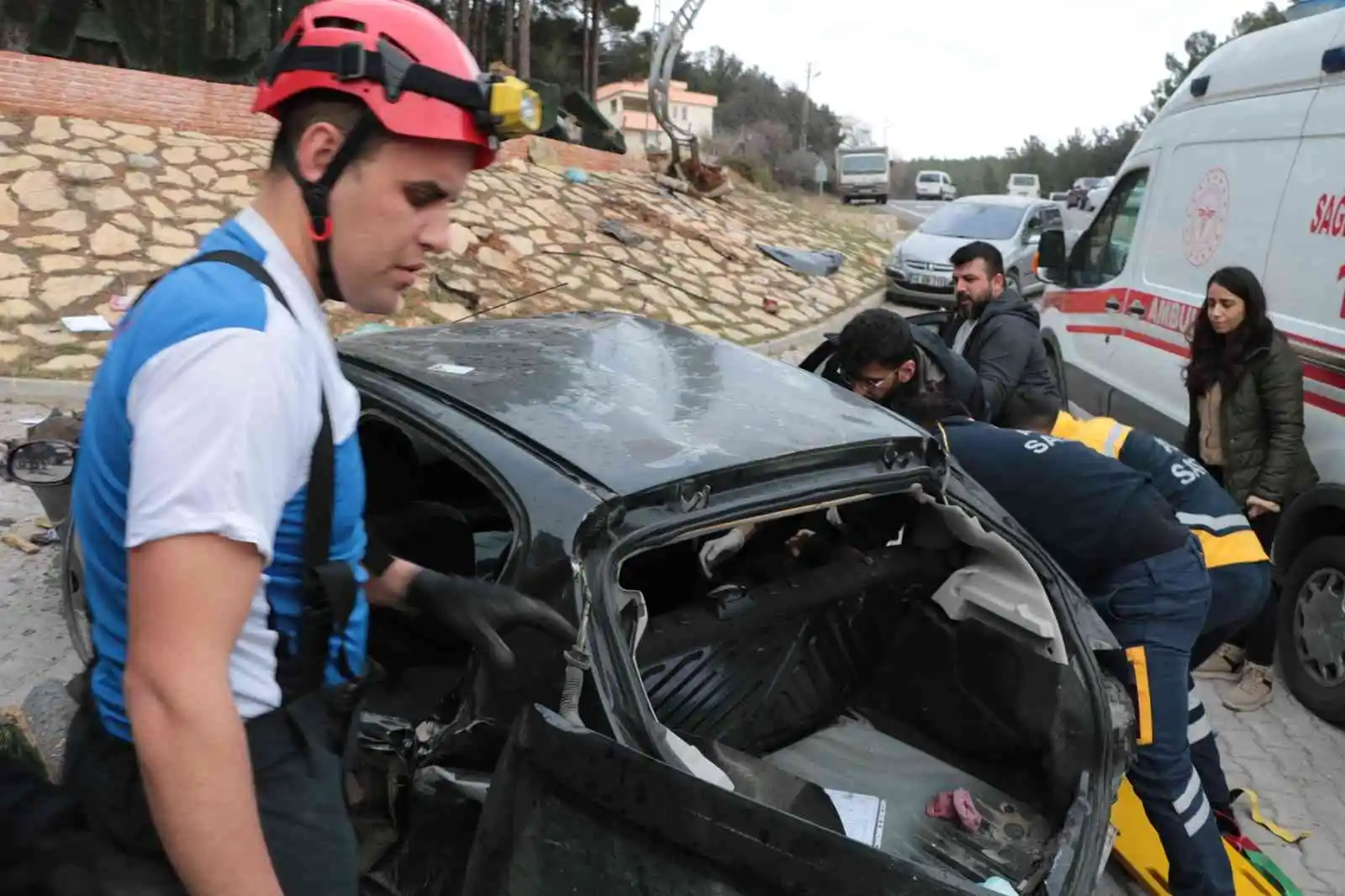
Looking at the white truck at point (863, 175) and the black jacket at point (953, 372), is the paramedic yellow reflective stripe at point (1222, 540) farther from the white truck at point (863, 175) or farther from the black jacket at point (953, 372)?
the white truck at point (863, 175)

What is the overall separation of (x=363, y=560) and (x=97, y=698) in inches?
19.8

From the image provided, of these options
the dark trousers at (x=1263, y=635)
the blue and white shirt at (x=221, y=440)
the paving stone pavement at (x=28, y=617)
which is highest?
the blue and white shirt at (x=221, y=440)

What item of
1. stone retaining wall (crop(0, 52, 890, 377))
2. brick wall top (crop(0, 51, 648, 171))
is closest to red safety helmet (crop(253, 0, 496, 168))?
stone retaining wall (crop(0, 52, 890, 377))

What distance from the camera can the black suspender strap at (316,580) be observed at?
117 centimetres

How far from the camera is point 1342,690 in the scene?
416cm

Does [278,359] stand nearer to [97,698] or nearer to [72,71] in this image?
[97,698]

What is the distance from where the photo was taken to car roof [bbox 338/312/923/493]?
7.07ft

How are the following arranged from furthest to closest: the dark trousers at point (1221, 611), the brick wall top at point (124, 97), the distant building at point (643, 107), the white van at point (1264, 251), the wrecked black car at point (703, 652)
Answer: the distant building at point (643, 107) → the brick wall top at point (124, 97) → the white van at point (1264, 251) → the dark trousers at point (1221, 611) → the wrecked black car at point (703, 652)

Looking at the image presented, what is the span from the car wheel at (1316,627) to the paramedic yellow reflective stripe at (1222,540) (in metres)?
1.12

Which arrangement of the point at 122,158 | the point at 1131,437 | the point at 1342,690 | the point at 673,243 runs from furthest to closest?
the point at 673,243
the point at 122,158
the point at 1342,690
the point at 1131,437

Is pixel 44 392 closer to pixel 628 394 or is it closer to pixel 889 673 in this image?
pixel 628 394

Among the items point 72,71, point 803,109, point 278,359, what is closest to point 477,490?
point 278,359

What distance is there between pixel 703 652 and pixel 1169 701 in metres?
1.39

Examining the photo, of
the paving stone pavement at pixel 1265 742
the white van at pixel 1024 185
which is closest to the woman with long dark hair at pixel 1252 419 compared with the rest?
the paving stone pavement at pixel 1265 742
